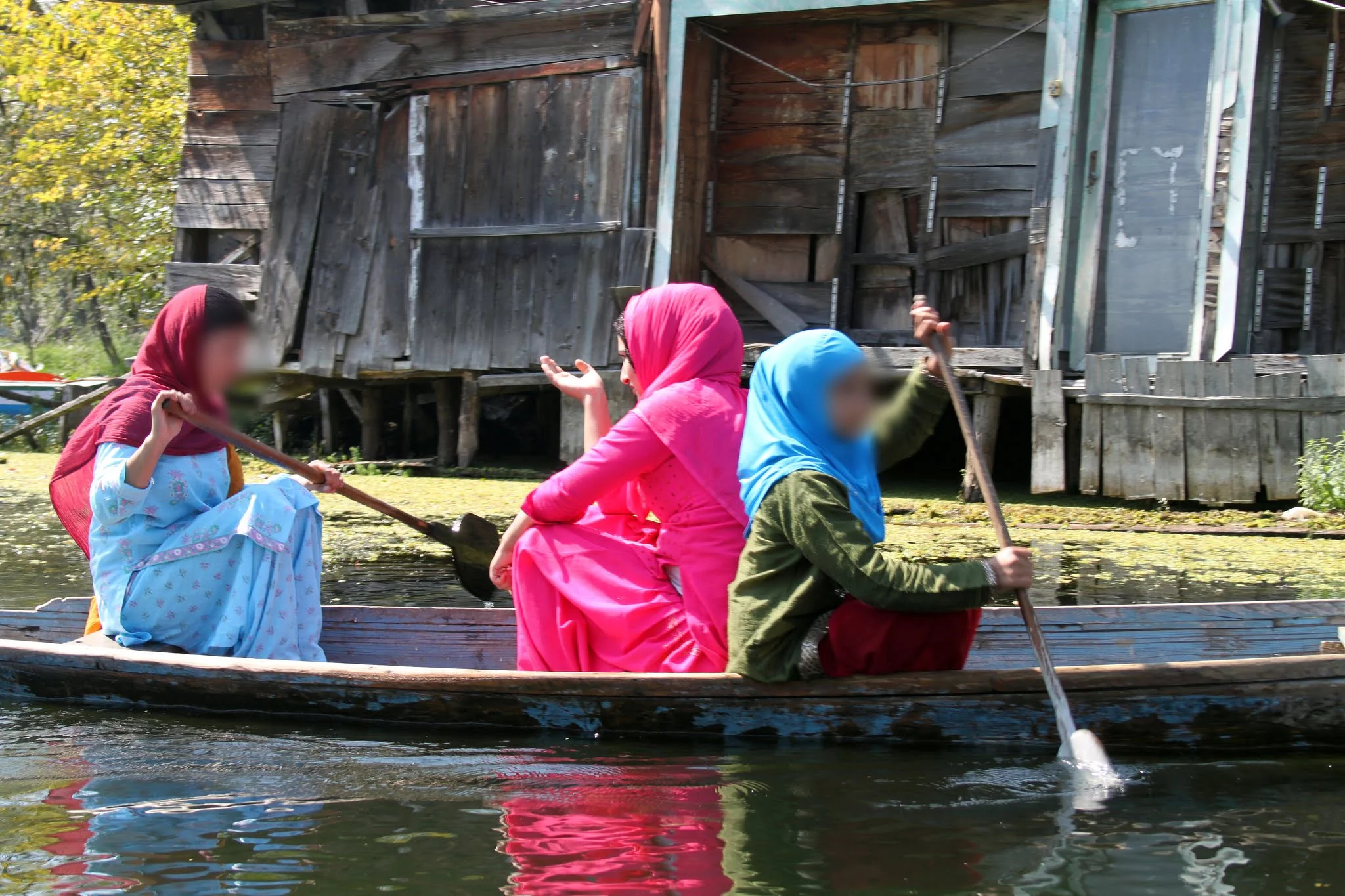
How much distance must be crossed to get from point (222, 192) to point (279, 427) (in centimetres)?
216

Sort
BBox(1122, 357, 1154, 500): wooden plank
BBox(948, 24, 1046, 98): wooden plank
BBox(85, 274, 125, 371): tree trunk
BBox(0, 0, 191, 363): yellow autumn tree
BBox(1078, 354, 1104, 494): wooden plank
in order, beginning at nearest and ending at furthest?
BBox(1122, 357, 1154, 500): wooden plank < BBox(1078, 354, 1104, 494): wooden plank < BBox(948, 24, 1046, 98): wooden plank < BBox(0, 0, 191, 363): yellow autumn tree < BBox(85, 274, 125, 371): tree trunk

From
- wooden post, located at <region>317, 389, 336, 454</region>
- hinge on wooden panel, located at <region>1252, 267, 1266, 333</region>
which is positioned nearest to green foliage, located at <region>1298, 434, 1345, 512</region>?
hinge on wooden panel, located at <region>1252, 267, 1266, 333</region>

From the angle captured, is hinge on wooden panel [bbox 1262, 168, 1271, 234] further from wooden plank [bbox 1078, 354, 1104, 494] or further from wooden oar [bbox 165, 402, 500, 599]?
wooden oar [bbox 165, 402, 500, 599]

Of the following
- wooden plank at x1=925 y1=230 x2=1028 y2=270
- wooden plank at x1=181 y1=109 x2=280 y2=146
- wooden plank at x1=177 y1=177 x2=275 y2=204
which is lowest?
wooden plank at x1=925 y1=230 x2=1028 y2=270

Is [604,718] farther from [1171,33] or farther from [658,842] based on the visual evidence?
[1171,33]

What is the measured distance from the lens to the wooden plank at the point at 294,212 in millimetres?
11211

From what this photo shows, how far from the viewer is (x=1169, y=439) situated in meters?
8.37

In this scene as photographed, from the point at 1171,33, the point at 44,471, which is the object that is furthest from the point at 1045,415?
the point at 44,471

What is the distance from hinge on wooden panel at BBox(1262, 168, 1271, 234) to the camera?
354 inches

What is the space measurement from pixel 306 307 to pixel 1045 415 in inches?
239

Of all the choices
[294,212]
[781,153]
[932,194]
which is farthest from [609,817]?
[294,212]

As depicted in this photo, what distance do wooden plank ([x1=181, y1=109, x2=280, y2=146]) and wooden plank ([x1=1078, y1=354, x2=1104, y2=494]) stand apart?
6812 millimetres

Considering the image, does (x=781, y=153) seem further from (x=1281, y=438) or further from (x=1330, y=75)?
(x=1281, y=438)

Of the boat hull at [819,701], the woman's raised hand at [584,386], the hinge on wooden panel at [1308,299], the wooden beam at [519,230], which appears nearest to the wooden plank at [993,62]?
the hinge on wooden panel at [1308,299]
